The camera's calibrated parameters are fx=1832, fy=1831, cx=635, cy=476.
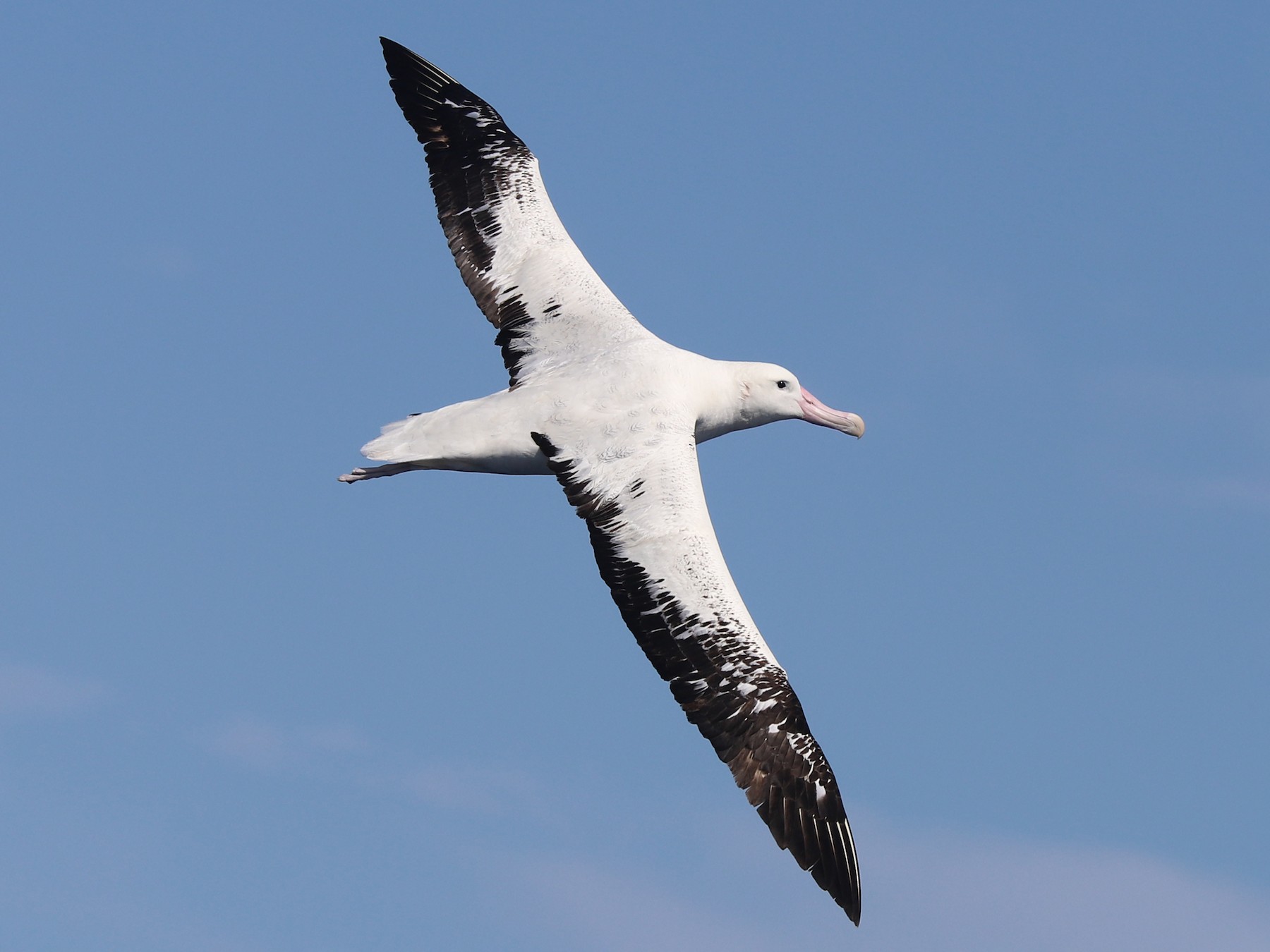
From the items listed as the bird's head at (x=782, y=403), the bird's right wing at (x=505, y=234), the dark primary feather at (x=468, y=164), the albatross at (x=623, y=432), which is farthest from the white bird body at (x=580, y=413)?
the dark primary feather at (x=468, y=164)

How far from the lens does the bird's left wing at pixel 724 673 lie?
13.8 meters

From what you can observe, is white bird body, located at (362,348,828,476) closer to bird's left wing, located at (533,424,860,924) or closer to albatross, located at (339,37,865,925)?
albatross, located at (339,37,865,925)

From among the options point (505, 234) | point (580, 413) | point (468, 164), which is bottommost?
point (580, 413)

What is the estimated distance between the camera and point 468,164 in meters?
18.0

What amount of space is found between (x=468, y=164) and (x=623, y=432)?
14.5 feet

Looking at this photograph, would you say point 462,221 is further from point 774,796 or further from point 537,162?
point 774,796

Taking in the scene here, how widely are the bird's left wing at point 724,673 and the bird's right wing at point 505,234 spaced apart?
7.91 ft

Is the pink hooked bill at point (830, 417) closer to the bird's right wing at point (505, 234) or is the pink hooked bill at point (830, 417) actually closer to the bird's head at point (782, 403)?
the bird's head at point (782, 403)

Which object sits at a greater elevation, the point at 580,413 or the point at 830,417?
the point at 830,417


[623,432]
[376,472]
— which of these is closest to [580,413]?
[623,432]

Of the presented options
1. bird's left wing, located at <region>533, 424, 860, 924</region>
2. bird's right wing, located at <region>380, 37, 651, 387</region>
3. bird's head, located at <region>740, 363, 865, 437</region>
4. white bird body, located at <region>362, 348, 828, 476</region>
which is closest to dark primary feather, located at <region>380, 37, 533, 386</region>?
bird's right wing, located at <region>380, 37, 651, 387</region>

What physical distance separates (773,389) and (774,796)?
14.2ft

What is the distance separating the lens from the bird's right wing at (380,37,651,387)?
1642 cm

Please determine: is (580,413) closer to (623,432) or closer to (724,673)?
(623,432)
